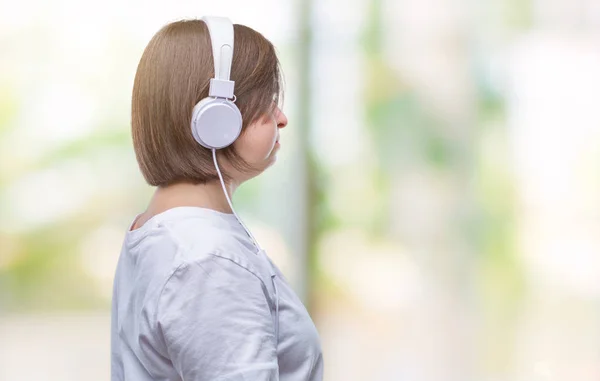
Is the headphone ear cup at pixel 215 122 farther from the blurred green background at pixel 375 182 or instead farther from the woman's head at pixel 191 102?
the blurred green background at pixel 375 182

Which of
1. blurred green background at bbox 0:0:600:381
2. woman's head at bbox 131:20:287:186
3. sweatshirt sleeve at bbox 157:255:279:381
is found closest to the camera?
sweatshirt sleeve at bbox 157:255:279:381

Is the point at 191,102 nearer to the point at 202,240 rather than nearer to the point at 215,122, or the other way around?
the point at 215,122

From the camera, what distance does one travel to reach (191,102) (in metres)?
0.88

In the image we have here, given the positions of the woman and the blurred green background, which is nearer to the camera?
the woman

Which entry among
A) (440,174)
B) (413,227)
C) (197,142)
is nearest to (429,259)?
(413,227)

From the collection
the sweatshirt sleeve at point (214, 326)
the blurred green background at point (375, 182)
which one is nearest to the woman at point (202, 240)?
the sweatshirt sleeve at point (214, 326)

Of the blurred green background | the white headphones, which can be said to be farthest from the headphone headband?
the blurred green background

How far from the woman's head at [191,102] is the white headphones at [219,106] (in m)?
0.01

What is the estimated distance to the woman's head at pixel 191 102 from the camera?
0.88m

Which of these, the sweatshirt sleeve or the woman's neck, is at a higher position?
the woman's neck

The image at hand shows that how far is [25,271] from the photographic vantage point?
2256mm

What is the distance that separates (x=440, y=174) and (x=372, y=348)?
61cm

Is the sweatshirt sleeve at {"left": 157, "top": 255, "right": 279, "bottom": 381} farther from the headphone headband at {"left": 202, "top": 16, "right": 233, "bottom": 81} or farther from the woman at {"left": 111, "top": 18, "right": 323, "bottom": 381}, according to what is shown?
the headphone headband at {"left": 202, "top": 16, "right": 233, "bottom": 81}

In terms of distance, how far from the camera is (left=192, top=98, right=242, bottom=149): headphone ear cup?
85cm
